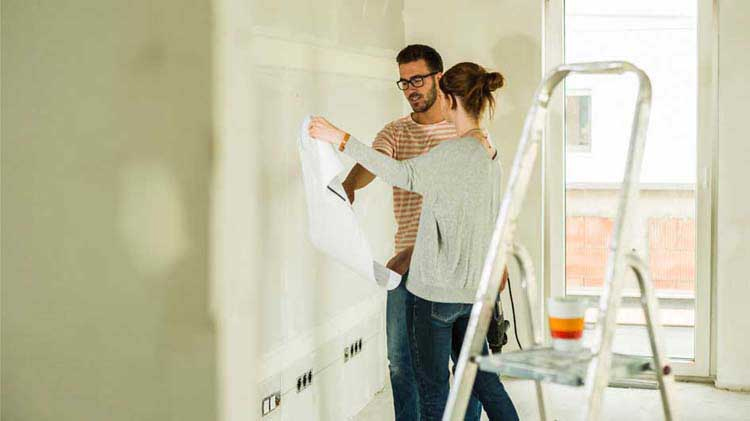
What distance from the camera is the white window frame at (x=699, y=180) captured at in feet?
16.1

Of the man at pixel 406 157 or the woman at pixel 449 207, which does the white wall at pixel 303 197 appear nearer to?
the man at pixel 406 157

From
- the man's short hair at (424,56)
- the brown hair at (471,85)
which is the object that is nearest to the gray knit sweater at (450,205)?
the brown hair at (471,85)

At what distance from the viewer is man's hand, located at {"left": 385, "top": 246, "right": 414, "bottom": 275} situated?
4.00m

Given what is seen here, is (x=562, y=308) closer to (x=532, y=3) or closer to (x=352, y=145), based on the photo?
(x=352, y=145)

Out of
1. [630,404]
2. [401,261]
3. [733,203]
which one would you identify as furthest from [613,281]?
[733,203]

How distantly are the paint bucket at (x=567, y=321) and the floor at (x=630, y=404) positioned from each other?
195cm

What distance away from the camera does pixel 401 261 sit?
13.3ft

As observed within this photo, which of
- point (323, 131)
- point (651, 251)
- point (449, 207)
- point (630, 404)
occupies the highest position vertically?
point (323, 131)

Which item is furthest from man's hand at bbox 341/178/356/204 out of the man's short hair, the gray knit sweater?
the man's short hair

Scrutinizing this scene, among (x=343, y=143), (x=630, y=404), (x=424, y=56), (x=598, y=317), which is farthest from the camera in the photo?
(x=630, y=404)

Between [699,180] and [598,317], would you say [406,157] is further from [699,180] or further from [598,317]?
[598,317]

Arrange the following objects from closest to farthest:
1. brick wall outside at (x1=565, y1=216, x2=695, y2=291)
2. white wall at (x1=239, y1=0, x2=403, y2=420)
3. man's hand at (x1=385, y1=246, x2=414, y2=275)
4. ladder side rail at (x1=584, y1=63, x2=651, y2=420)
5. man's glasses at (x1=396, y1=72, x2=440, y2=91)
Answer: ladder side rail at (x1=584, y1=63, x2=651, y2=420), white wall at (x1=239, y1=0, x2=403, y2=420), man's hand at (x1=385, y1=246, x2=414, y2=275), man's glasses at (x1=396, y1=72, x2=440, y2=91), brick wall outside at (x1=565, y1=216, x2=695, y2=291)

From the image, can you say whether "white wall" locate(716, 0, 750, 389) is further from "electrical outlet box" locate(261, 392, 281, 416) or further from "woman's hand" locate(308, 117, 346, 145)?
"electrical outlet box" locate(261, 392, 281, 416)

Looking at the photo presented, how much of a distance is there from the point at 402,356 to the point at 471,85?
3.78 feet
